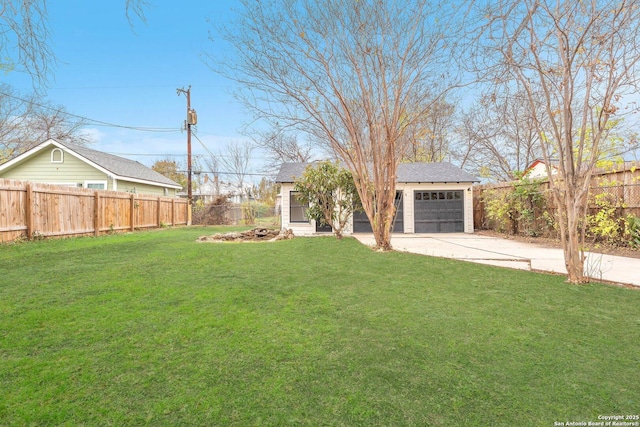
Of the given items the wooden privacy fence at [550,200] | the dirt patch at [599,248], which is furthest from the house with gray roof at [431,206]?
the dirt patch at [599,248]

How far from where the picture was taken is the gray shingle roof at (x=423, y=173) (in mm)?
12617

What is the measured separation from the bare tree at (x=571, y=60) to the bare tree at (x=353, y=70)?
2.05 meters

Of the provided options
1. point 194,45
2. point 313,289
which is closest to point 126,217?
point 194,45

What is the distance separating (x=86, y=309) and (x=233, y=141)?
24.4 meters

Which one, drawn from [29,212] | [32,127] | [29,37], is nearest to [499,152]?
[29,37]

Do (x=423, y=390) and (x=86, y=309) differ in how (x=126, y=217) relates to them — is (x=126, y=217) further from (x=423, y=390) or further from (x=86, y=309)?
(x=423, y=390)

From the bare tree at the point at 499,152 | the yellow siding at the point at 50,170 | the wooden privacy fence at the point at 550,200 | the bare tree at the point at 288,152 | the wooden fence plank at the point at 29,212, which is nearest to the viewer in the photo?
the wooden privacy fence at the point at 550,200

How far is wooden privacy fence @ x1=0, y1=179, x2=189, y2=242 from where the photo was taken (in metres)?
7.46

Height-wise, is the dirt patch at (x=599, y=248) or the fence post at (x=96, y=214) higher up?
the fence post at (x=96, y=214)

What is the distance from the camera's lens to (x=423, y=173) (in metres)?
13.3

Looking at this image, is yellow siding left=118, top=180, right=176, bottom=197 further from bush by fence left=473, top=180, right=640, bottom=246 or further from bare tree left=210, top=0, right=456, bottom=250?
bush by fence left=473, top=180, right=640, bottom=246

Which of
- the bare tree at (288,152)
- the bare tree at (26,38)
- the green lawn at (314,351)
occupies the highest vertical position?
the bare tree at (288,152)

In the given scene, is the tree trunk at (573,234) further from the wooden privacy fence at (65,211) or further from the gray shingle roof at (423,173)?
the wooden privacy fence at (65,211)

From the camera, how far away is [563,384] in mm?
1788
